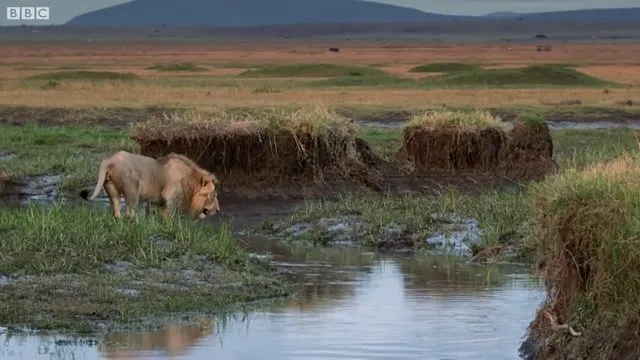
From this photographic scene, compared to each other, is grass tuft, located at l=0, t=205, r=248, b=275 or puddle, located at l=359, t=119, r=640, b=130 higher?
grass tuft, located at l=0, t=205, r=248, b=275

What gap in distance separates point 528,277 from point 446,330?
3.19 meters

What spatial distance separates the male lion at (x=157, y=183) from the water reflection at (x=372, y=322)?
2050mm

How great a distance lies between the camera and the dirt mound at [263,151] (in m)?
22.4

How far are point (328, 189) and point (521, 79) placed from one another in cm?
3372

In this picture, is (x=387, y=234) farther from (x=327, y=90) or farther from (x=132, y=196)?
(x=327, y=90)

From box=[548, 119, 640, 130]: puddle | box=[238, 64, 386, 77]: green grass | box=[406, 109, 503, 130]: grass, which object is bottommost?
box=[238, 64, 386, 77]: green grass

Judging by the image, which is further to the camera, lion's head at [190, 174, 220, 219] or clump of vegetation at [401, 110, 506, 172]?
clump of vegetation at [401, 110, 506, 172]

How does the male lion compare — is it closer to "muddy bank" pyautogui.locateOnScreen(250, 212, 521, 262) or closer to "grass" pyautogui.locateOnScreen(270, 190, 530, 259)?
"muddy bank" pyautogui.locateOnScreen(250, 212, 521, 262)

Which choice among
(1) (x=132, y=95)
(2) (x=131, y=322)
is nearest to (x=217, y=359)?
(2) (x=131, y=322)

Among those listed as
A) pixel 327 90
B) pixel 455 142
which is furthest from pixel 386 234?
pixel 327 90

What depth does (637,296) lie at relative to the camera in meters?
9.42

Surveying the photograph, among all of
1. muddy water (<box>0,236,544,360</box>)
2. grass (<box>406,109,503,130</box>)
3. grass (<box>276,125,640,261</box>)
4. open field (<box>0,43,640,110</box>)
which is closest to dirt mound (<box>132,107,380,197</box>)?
grass (<box>276,125,640,261</box>)

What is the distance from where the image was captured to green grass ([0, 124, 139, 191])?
77.1 ft

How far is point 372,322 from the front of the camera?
12516 mm
